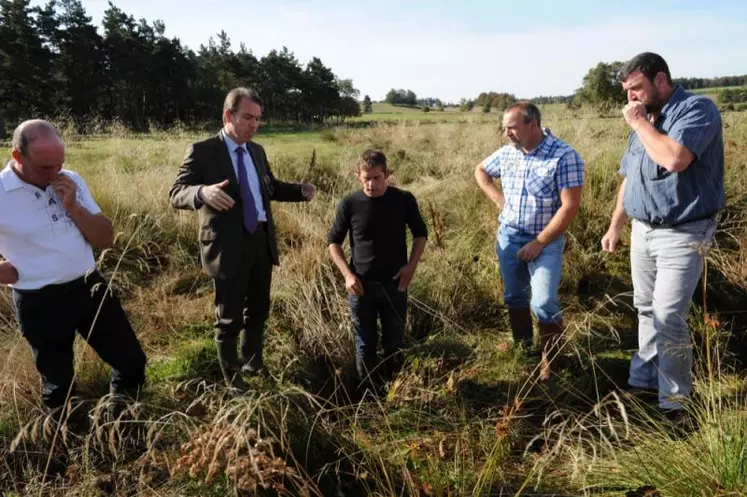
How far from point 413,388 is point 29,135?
7.93ft

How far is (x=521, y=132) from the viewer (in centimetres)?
300

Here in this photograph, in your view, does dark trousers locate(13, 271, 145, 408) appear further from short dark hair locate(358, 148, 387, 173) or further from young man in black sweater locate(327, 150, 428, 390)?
short dark hair locate(358, 148, 387, 173)

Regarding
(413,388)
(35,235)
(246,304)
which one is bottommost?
(413,388)

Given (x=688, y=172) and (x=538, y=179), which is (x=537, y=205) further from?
(x=688, y=172)

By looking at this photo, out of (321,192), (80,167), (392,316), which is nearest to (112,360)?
(392,316)

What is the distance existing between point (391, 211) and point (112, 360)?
1.90 meters

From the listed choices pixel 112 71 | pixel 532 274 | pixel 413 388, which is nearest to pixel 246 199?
pixel 413 388

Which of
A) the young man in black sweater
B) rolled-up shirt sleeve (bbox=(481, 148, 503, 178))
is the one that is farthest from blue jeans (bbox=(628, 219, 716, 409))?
the young man in black sweater

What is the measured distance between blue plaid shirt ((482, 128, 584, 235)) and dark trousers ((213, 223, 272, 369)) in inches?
69.6

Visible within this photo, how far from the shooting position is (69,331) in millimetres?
2441

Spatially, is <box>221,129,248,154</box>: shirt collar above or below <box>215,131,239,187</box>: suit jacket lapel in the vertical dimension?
above

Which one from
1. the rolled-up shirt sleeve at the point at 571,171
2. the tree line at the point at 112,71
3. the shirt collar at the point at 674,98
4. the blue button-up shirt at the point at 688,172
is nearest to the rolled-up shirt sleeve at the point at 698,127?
the blue button-up shirt at the point at 688,172

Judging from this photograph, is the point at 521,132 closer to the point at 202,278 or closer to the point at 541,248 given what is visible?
the point at 541,248

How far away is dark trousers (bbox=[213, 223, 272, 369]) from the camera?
300cm
